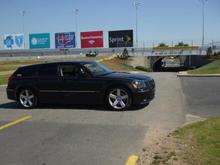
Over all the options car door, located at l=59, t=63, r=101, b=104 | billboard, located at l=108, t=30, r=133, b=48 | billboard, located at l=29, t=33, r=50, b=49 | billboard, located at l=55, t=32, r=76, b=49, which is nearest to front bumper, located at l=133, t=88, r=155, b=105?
car door, located at l=59, t=63, r=101, b=104

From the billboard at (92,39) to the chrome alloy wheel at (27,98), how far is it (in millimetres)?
68560

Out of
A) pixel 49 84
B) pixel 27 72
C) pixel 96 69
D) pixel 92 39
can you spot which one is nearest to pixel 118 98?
pixel 96 69

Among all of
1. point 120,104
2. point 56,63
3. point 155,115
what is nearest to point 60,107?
point 56,63

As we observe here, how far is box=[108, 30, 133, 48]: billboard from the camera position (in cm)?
7831

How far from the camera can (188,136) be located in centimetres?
699

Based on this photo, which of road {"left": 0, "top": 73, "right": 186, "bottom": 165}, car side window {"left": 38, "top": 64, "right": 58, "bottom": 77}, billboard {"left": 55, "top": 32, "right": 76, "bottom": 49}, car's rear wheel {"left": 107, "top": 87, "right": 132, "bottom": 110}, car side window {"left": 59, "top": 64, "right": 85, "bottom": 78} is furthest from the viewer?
billboard {"left": 55, "top": 32, "right": 76, "bottom": 49}

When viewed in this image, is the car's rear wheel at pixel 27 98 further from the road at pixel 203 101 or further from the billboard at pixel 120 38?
the billboard at pixel 120 38

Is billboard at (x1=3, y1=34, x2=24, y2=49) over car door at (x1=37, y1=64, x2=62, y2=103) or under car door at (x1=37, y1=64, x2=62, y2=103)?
over

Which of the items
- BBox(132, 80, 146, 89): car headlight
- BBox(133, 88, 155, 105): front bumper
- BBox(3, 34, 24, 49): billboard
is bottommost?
BBox(133, 88, 155, 105): front bumper

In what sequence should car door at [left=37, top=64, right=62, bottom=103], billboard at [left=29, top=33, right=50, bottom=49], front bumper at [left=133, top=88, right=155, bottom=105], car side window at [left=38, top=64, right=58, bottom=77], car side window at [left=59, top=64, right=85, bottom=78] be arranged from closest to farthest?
front bumper at [left=133, top=88, right=155, bottom=105], car side window at [left=59, top=64, right=85, bottom=78], car door at [left=37, top=64, right=62, bottom=103], car side window at [left=38, top=64, right=58, bottom=77], billboard at [left=29, top=33, right=50, bottom=49]

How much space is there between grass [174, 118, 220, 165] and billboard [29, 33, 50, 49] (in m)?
75.6

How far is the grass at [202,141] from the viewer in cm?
558

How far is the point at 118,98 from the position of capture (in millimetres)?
10766

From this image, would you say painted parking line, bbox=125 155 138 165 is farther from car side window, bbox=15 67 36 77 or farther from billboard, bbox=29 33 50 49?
billboard, bbox=29 33 50 49
